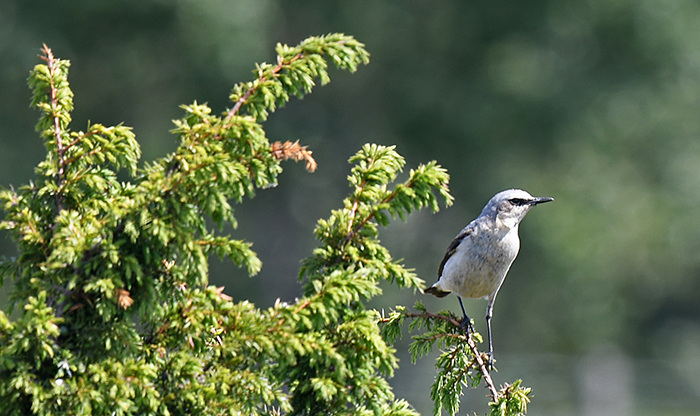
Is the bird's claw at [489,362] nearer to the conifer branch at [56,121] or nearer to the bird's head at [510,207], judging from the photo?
the bird's head at [510,207]

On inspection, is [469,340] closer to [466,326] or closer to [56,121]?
[466,326]

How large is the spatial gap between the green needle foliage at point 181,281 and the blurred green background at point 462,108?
56.0ft

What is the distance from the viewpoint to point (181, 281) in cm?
279

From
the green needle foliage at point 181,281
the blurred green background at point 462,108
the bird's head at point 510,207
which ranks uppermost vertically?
the blurred green background at point 462,108

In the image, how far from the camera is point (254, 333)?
275cm

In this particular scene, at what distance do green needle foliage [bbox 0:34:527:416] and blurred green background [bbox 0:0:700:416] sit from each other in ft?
56.0

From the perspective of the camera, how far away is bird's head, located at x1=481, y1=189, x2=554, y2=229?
5.54m

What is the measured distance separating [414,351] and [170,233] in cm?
152

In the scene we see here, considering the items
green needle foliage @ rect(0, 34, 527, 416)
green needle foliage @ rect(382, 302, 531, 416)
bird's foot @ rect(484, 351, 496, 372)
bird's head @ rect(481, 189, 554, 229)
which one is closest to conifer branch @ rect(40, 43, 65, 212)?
green needle foliage @ rect(0, 34, 527, 416)

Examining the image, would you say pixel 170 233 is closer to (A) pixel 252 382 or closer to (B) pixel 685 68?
(A) pixel 252 382

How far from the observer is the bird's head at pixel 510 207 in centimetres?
554

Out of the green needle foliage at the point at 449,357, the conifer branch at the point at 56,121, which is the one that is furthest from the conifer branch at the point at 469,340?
the conifer branch at the point at 56,121

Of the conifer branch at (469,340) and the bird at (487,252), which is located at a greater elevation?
the bird at (487,252)

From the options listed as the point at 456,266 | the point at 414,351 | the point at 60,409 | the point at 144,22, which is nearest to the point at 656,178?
the point at 144,22
